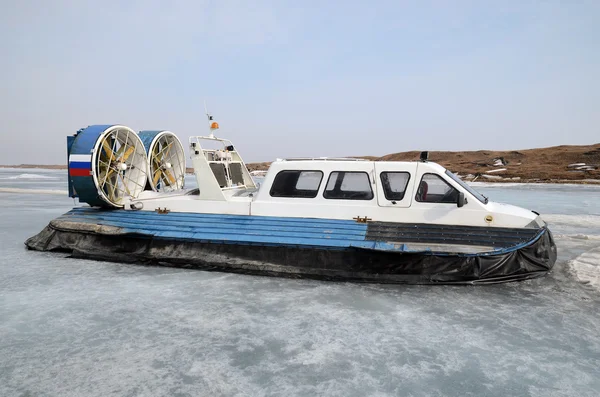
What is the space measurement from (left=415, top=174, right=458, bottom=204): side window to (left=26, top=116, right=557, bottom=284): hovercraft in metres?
0.01

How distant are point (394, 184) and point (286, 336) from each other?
2858mm

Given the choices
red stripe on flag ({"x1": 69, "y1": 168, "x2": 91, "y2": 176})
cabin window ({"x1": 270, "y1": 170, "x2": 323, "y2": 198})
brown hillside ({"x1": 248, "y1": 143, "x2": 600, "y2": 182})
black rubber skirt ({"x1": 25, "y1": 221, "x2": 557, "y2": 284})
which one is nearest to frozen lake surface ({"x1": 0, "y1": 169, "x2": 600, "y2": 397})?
black rubber skirt ({"x1": 25, "y1": 221, "x2": 557, "y2": 284})

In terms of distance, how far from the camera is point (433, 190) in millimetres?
5297

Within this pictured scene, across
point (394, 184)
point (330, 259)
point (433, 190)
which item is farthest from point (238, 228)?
point (433, 190)

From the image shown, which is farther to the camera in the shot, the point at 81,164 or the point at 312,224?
the point at 81,164

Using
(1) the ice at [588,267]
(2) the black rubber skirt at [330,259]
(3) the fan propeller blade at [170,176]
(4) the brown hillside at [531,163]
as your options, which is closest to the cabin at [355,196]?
(2) the black rubber skirt at [330,259]

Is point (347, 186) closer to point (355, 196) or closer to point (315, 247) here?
point (355, 196)

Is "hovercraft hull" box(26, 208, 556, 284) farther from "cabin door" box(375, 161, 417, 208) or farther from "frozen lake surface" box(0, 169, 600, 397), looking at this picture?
"cabin door" box(375, 161, 417, 208)

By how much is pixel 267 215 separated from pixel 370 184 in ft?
5.07

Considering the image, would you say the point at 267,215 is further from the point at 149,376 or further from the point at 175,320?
the point at 149,376

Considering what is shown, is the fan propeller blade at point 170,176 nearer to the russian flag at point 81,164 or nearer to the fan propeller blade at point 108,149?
the fan propeller blade at point 108,149

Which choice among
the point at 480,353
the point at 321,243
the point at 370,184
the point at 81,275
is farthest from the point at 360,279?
the point at 81,275

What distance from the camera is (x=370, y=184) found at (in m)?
5.47

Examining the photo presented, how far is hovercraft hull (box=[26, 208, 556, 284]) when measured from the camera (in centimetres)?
464
